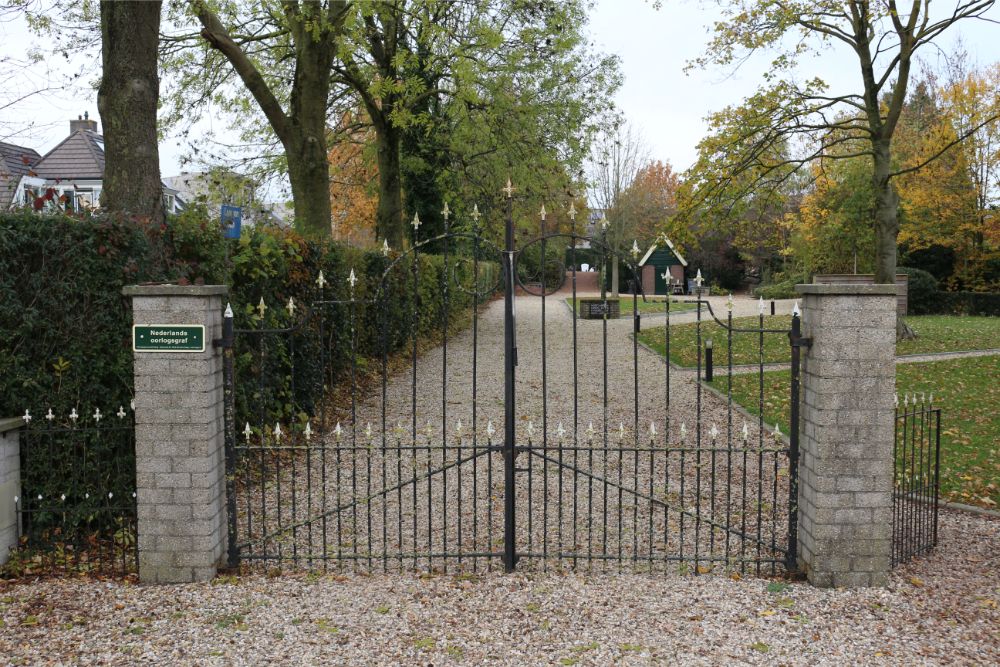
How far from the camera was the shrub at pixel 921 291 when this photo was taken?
99.1 feet

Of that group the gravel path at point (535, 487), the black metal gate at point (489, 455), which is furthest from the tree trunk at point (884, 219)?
the gravel path at point (535, 487)

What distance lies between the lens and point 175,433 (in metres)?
5.06

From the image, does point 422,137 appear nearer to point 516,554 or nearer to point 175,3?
point 175,3

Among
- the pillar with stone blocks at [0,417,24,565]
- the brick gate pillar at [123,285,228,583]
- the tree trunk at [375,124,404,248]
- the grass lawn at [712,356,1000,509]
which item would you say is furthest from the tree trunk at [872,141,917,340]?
the pillar with stone blocks at [0,417,24,565]

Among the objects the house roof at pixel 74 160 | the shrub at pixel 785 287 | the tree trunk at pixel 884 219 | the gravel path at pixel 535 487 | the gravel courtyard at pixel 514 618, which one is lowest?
the gravel courtyard at pixel 514 618

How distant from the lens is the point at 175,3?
41.6 feet

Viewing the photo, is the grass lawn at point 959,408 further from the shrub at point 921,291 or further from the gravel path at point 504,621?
the shrub at point 921,291

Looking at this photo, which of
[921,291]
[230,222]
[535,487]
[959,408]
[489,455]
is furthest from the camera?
[921,291]

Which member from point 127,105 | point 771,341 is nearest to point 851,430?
point 127,105

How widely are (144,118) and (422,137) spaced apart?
13.8m

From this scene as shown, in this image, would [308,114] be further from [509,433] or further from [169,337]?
[509,433]

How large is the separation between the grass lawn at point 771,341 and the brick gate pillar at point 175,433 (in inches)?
459

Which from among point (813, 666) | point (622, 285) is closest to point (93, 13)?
point (813, 666)

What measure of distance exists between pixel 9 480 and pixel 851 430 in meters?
5.93
